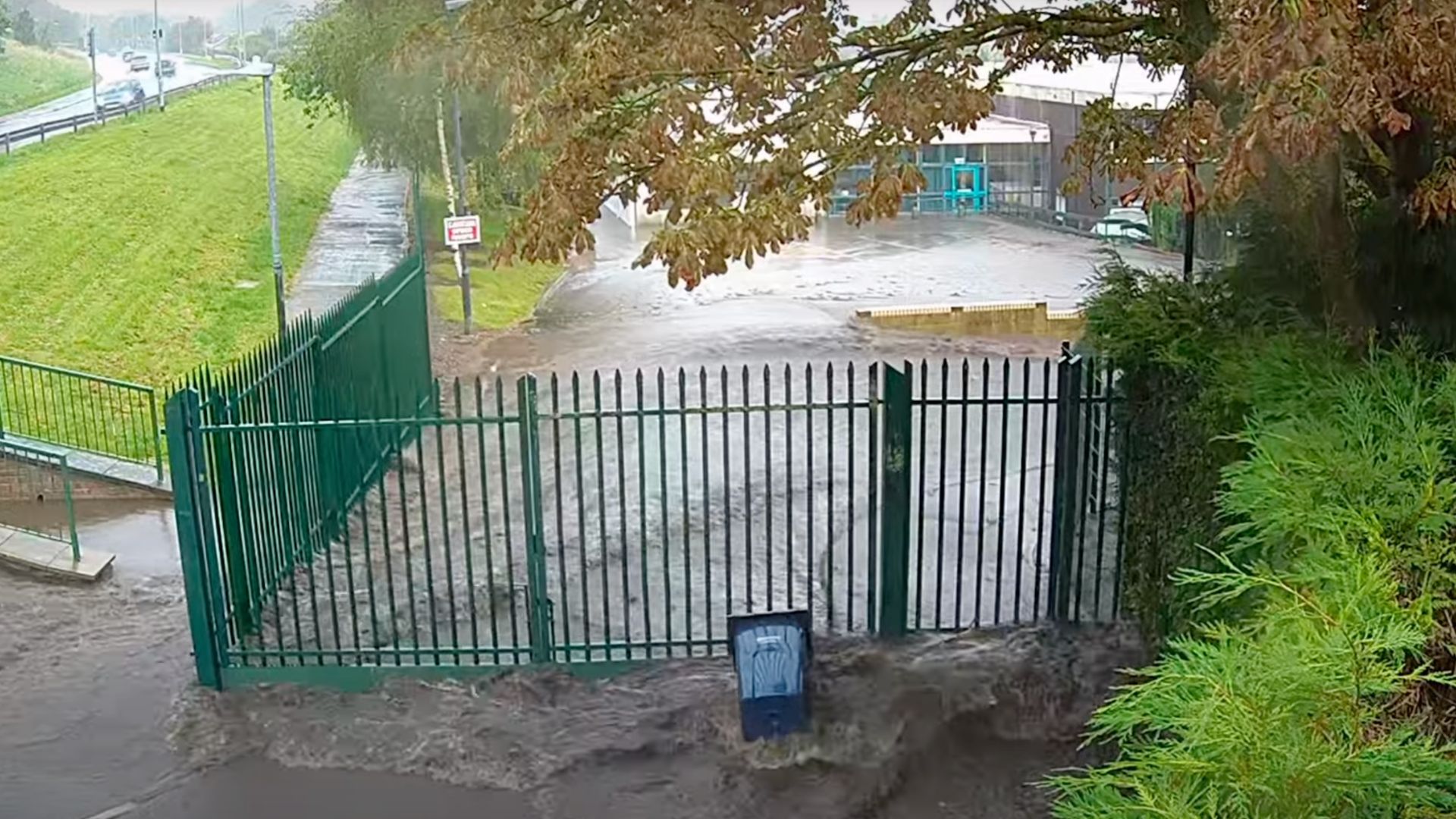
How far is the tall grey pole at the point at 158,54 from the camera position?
24248 mm

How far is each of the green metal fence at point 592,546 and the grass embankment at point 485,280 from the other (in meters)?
10.9

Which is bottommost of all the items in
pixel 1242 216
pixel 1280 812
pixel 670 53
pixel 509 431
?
pixel 509 431

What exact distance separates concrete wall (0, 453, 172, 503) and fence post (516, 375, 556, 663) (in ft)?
18.0

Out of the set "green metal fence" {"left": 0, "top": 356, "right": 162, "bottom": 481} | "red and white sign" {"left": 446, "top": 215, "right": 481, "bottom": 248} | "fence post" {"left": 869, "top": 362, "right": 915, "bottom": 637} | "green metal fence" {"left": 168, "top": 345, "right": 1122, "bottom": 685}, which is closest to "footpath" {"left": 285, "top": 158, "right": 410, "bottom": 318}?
"red and white sign" {"left": 446, "top": 215, "right": 481, "bottom": 248}

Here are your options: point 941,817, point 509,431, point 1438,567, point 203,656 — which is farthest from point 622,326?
point 1438,567

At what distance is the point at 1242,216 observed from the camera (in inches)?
277

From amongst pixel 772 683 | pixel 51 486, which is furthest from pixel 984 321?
pixel 772 683

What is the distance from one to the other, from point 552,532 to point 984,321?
533 inches

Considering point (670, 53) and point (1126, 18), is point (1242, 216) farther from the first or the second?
point (670, 53)

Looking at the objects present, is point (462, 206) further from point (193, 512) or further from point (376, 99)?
point (193, 512)

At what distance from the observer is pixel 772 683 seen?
6527 millimetres

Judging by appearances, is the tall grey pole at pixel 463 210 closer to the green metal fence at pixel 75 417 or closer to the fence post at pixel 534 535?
the green metal fence at pixel 75 417

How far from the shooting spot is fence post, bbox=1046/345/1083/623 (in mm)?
7211

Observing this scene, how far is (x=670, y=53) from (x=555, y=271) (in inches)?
902
